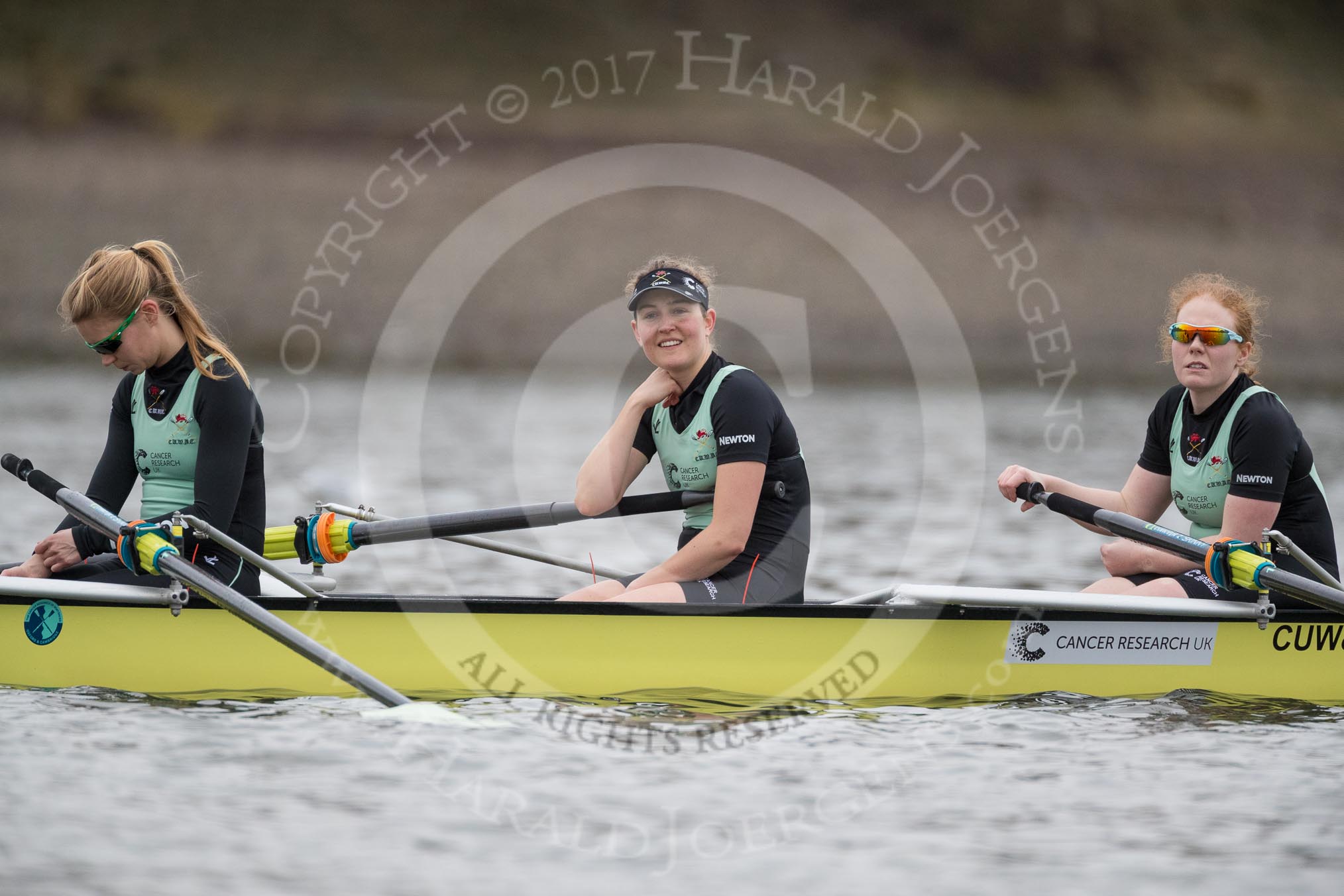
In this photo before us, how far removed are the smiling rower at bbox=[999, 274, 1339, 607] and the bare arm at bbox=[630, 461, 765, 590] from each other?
125cm

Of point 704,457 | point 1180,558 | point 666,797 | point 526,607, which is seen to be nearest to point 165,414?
point 526,607

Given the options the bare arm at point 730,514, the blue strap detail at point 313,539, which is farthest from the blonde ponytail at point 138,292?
the bare arm at point 730,514

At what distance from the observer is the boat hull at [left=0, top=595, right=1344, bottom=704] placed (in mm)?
6004

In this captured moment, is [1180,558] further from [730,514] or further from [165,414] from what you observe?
[165,414]

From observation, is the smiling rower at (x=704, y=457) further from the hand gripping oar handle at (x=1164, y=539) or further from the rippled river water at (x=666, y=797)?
the hand gripping oar handle at (x=1164, y=539)

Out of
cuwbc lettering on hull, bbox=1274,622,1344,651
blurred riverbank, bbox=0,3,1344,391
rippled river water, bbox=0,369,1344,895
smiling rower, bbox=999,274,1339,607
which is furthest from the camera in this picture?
blurred riverbank, bbox=0,3,1344,391

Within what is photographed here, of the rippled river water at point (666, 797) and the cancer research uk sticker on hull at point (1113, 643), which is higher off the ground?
the cancer research uk sticker on hull at point (1113, 643)

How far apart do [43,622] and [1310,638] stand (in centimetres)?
536

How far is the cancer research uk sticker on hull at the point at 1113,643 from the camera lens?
630 cm

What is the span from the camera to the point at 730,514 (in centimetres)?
589

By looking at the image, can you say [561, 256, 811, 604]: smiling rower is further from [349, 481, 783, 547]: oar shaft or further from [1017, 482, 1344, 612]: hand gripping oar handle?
[1017, 482, 1344, 612]: hand gripping oar handle

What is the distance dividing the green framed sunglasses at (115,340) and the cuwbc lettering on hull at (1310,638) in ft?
16.2

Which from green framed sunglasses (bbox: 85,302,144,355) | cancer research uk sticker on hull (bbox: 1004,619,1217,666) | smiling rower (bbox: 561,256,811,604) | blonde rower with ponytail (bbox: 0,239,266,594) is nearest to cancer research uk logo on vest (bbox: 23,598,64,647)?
blonde rower with ponytail (bbox: 0,239,266,594)

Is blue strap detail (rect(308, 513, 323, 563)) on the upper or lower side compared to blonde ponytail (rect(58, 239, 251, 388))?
lower
